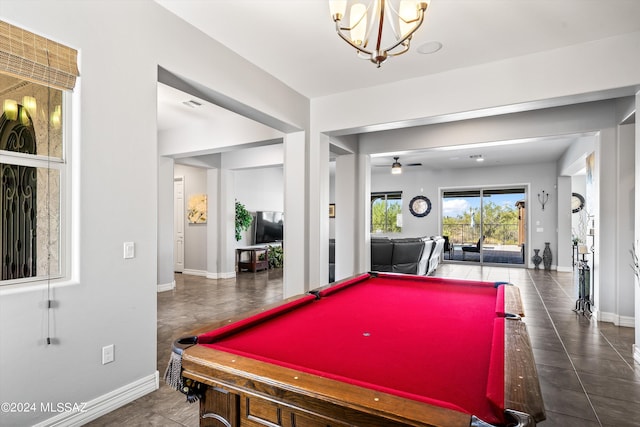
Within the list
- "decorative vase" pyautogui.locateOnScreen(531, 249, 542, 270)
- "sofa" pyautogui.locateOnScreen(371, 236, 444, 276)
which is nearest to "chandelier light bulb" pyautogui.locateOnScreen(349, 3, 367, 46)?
"sofa" pyautogui.locateOnScreen(371, 236, 444, 276)

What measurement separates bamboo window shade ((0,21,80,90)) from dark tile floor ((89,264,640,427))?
208cm

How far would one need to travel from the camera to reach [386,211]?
11.2 meters

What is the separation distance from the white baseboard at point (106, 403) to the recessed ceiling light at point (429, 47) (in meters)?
3.64

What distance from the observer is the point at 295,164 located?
452cm

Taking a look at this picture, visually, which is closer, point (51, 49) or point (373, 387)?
point (373, 387)

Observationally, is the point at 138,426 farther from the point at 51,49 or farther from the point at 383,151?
the point at 383,151

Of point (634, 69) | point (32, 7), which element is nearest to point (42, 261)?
point (32, 7)

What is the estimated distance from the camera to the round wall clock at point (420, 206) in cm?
1040

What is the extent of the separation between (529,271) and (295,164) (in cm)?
711

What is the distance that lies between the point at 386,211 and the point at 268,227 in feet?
13.3

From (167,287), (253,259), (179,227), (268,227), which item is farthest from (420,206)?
(167,287)

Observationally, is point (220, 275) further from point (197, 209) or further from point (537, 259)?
point (537, 259)

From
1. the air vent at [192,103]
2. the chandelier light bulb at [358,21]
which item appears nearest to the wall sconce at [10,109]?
the chandelier light bulb at [358,21]

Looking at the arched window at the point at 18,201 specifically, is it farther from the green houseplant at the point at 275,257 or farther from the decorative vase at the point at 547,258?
the decorative vase at the point at 547,258
